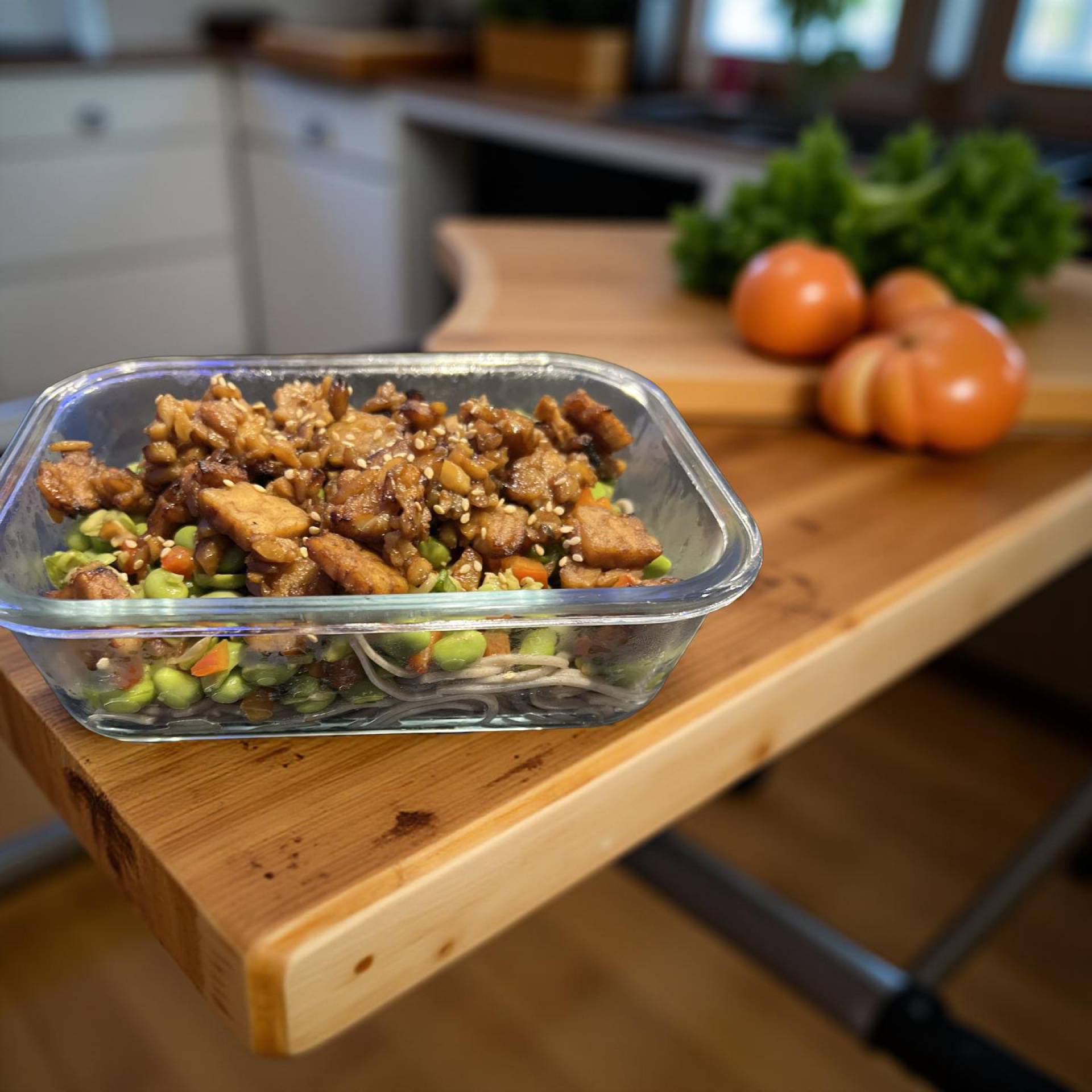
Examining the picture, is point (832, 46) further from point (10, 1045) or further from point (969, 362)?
point (10, 1045)

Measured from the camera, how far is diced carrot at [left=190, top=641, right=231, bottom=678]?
1.49 feet

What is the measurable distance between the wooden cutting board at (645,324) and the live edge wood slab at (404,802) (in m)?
0.29

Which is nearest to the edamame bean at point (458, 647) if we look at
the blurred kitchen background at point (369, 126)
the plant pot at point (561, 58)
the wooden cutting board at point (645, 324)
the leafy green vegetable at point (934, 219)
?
the wooden cutting board at point (645, 324)

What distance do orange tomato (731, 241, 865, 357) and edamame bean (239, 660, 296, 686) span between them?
0.70 meters

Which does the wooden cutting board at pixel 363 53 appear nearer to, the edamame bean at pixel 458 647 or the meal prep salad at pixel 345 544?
the meal prep salad at pixel 345 544

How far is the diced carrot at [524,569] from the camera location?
52 centimetres

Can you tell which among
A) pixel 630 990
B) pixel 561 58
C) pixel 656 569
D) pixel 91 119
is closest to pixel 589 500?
pixel 656 569

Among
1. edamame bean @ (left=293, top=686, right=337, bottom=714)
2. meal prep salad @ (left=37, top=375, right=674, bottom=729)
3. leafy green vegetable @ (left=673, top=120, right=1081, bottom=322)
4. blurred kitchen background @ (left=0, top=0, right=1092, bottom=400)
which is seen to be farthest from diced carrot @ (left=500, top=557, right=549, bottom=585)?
blurred kitchen background @ (left=0, top=0, right=1092, bottom=400)

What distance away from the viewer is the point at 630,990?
1381 mm

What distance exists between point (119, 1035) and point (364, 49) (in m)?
2.34

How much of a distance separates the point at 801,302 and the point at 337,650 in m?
0.70

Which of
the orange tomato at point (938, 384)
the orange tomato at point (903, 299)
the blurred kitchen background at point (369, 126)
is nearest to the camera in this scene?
the orange tomato at point (938, 384)

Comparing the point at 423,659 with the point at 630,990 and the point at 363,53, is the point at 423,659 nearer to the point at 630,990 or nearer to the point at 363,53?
the point at 630,990

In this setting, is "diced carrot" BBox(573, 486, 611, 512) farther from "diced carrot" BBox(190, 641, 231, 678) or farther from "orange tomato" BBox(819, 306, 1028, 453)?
"orange tomato" BBox(819, 306, 1028, 453)
